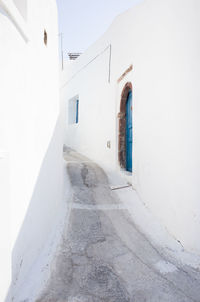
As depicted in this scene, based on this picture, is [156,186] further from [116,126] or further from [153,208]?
[116,126]

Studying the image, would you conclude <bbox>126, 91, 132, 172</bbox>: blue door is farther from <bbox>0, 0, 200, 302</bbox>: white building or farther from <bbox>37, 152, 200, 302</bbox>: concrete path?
<bbox>37, 152, 200, 302</bbox>: concrete path

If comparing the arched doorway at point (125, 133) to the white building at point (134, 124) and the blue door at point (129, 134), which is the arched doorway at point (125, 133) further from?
the white building at point (134, 124)

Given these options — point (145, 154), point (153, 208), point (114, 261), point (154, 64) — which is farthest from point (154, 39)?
point (114, 261)

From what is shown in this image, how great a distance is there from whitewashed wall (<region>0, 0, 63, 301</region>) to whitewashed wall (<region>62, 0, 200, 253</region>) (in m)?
1.63

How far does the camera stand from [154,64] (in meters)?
3.41

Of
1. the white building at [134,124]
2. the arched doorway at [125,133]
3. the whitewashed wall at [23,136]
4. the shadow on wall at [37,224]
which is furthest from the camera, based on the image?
the arched doorway at [125,133]

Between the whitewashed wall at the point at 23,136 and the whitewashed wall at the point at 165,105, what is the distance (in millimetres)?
1628

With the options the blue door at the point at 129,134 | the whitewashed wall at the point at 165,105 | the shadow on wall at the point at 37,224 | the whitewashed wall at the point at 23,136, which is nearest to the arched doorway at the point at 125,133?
the blue door at the point at 129,134

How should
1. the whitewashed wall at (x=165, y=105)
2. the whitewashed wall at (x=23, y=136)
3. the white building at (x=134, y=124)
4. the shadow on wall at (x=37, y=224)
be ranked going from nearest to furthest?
the whitewashed wall at (x=23, y=136) < the white building at (x=134, y=124) < the shadow on wall at (x=37, y=224) < the whitewashed wall at (x=165, y=105)

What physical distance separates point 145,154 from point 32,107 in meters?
2.24

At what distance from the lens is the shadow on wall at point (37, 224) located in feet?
6.32

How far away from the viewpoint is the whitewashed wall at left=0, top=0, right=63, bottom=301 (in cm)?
161

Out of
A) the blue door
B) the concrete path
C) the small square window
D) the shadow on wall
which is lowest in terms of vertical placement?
the concrete path

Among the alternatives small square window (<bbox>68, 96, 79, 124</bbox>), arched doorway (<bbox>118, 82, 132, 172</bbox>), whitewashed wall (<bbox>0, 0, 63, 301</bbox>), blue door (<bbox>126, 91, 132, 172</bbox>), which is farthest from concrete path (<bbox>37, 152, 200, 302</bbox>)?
small square window (<bbox>68, 96, 79, 124</bbox>)
